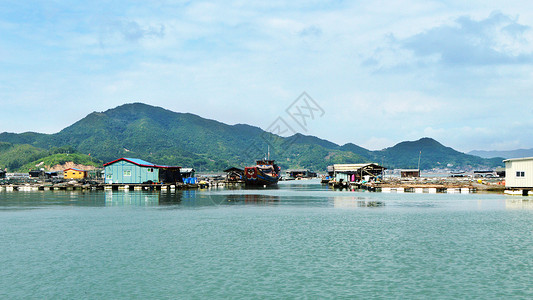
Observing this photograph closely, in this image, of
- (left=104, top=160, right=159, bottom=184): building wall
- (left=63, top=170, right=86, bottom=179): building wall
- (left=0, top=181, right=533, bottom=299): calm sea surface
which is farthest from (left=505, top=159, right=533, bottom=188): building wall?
(left=63, top=170, right=86, bottom=179): building wall

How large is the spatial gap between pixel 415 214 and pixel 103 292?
3758 centimetres

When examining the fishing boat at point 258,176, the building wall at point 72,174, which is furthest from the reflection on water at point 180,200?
the building wall at point 72,174

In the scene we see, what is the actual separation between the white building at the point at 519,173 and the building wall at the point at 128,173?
74536mm

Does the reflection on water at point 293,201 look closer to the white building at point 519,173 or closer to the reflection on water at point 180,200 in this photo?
the reflection on water at point 180,200

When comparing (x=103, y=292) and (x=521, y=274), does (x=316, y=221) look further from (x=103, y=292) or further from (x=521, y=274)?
(x=103, y=292)

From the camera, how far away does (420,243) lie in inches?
1139

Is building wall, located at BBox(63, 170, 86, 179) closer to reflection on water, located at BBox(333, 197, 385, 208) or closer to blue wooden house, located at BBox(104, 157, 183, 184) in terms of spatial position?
blue wooden house, located at BBox(104, 157, 183, 184)

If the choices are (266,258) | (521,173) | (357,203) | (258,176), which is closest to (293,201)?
(357,203)

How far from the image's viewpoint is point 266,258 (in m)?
24.6

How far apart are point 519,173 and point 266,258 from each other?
59521 mm

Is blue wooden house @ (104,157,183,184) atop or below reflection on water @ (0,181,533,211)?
atop

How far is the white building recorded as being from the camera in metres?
64.5

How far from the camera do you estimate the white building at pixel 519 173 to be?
64500 millimetres

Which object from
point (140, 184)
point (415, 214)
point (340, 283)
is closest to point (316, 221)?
point (415, 214)
